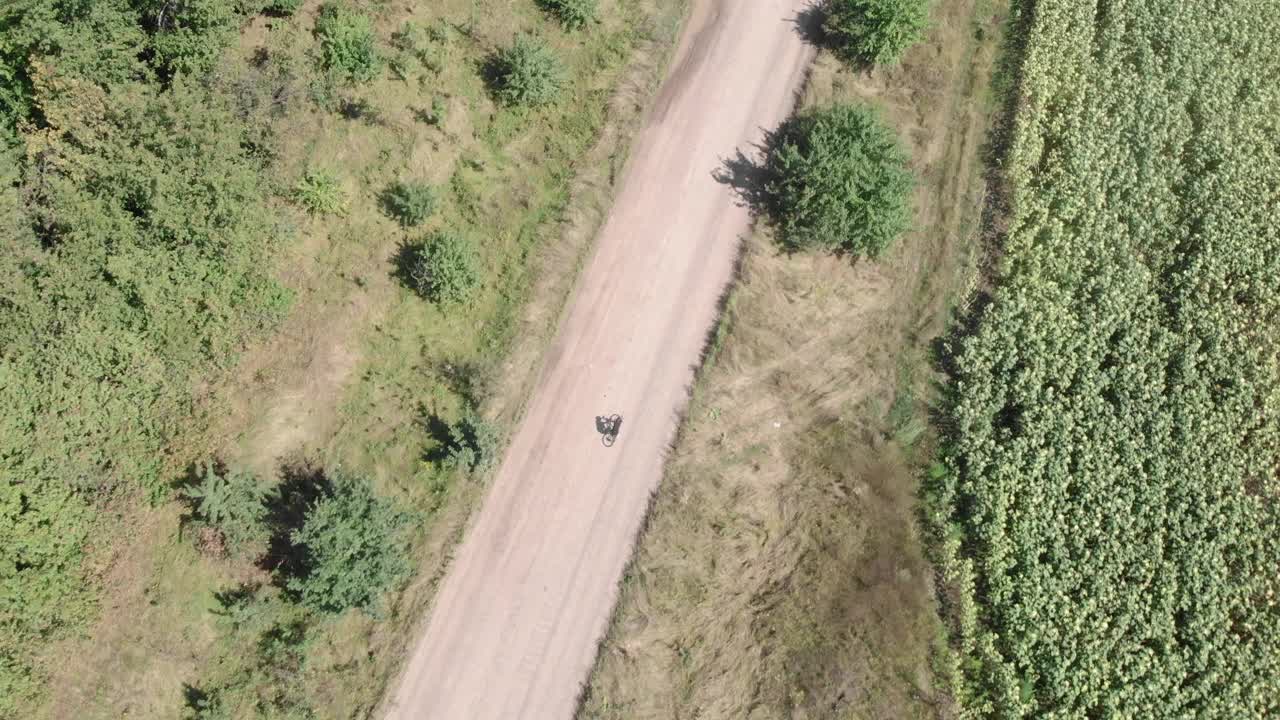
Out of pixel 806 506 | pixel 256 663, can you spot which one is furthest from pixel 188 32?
pixel 806 506

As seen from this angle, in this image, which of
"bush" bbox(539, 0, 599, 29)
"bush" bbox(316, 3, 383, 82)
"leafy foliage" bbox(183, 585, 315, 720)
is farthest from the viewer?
"bush" bbox(539, 0, 599, 29)

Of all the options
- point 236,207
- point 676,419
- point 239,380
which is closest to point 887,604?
point 676,419

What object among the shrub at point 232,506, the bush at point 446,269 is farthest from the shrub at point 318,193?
the shrub at point 232,506

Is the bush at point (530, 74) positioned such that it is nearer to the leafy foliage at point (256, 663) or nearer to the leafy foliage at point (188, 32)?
the leafy foliage at point (188, 32)

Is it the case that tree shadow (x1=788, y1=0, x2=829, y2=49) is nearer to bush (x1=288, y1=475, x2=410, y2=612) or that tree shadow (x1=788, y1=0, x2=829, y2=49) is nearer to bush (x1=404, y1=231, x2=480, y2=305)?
bush (x1=404, y1=231, x2=480, y2=305)

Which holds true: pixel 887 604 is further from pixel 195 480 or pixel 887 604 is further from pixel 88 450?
pixel 88 450

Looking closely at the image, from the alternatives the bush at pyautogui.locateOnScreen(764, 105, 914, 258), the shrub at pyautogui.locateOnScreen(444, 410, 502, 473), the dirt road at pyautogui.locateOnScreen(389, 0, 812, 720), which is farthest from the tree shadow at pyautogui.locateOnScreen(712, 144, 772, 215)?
the shrub at pyautogui.locateOnScreen(444, 410, 502, 473)
